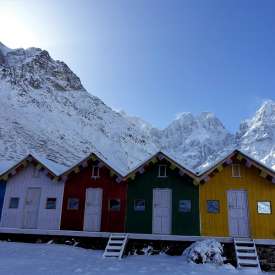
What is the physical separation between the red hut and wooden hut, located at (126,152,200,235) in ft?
2.69

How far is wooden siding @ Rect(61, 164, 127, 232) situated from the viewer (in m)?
25.3

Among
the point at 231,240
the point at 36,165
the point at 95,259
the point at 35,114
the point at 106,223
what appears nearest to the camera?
the point at 95,259

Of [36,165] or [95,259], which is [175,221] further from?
[36,165]

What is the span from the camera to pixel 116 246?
21297 mm

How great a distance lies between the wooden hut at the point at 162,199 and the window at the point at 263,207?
4067 millimetres

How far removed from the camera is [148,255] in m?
21.9

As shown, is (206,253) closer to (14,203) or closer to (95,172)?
(95,172)

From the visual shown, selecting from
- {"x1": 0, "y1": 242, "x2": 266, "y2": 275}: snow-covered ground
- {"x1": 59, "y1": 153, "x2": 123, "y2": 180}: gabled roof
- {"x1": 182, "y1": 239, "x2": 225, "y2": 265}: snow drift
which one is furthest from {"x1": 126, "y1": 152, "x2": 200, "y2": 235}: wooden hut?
{"x1": 182, "y1": 239, "x2": 225, "y2": 265}: snow drift

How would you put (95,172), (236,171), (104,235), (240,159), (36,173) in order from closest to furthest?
(104,235) → (240,159) → (236,171) → (95,172) → (36,173)

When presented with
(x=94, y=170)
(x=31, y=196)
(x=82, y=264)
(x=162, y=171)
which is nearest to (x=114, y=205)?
(x=94, y=170)

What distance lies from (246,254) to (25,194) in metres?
16.7

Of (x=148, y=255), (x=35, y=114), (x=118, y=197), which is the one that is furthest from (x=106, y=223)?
(x=35, y=114)

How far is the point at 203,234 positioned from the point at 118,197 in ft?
21.5

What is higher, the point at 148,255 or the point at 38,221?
the point at 38,221
